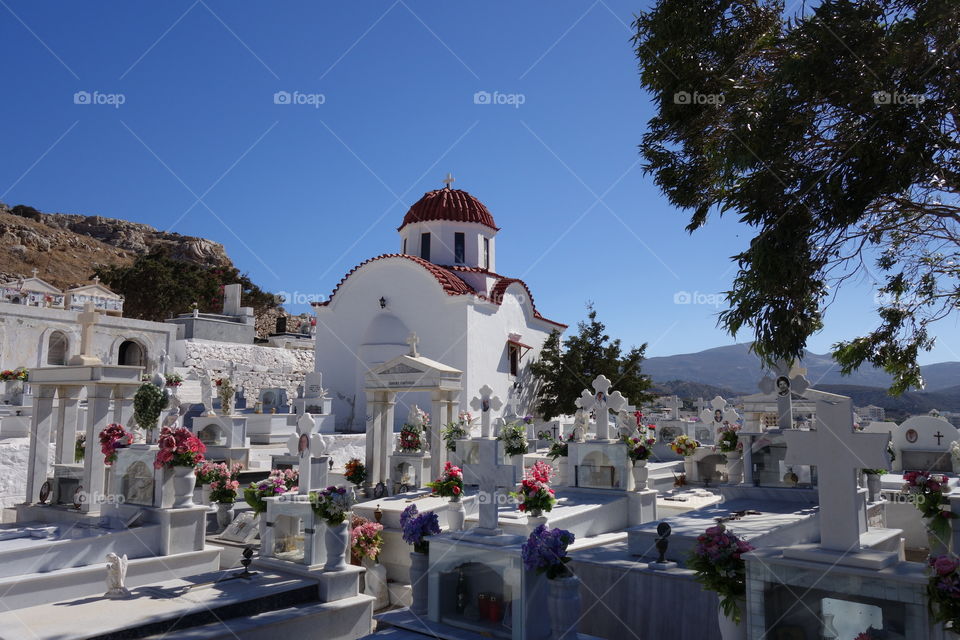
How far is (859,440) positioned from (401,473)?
10428 mm

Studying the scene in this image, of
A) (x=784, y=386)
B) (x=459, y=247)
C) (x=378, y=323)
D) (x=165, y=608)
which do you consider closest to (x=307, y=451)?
(x=165, y=608)

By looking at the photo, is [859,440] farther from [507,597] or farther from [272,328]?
[272,328]

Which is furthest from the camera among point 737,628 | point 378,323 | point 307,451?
point 378,323

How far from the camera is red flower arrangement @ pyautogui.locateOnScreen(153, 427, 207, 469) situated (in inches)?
339

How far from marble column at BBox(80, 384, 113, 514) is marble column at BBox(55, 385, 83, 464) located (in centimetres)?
117

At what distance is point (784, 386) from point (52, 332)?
25.9 meters

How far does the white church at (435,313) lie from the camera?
2542 centimetres

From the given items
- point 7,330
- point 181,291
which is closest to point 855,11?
point 7,330

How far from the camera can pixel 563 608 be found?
556 centimetres

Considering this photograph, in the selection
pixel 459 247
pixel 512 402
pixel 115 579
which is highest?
pixel 459 247

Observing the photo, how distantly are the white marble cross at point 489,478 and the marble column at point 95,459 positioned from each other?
5786 mm

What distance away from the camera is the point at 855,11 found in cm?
779

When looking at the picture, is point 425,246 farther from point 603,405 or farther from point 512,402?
point 603,405

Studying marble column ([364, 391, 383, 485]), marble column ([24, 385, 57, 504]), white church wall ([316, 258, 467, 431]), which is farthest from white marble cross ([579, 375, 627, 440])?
white church wall ([316, 258, 467, 431])
